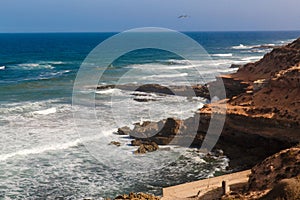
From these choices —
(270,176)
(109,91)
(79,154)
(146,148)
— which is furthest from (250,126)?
(109,91)

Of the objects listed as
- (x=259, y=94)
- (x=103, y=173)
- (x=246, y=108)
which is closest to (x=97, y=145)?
(x=103, y=173)

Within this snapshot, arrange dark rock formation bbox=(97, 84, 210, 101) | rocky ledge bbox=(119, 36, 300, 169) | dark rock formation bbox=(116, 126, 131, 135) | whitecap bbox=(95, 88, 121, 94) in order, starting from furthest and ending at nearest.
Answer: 1. whitecap bbox=(95, 88, 121, 94)
2. dark rock formation bbox=(97, 84, 210, 101)
3. dark rock formation bbox=(116, 126, 131, 135)
4. rocky ledge bbox=(119, 36, 300, 169)

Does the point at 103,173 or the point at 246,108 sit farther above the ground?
the point at 246,108

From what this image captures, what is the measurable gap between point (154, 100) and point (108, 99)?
4.81 metres

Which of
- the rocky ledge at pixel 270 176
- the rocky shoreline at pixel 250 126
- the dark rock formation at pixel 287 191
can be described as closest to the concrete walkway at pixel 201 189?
the rocky ledge at pixel 270 176

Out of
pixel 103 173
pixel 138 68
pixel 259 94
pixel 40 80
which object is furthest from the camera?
pixel 138 68

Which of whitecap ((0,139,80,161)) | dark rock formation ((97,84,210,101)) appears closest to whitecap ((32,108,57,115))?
whitecap ((0,139,80,161))

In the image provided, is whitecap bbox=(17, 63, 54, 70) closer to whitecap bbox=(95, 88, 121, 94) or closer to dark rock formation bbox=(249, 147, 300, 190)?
whitecap bbox=(95, 88, 121, 94)

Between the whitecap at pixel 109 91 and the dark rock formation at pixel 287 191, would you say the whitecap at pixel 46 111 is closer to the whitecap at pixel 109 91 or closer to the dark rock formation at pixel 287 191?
the whitecap at pixel 109 91

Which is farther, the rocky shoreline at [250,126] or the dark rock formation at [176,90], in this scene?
the dark rock formation at [176,90]

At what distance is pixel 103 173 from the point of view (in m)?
22.3

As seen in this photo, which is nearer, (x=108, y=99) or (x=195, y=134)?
(x=195, y=134)

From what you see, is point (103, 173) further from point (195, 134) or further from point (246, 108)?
point (246, 108)

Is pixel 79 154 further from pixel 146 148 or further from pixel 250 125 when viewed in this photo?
pixel 250 125
